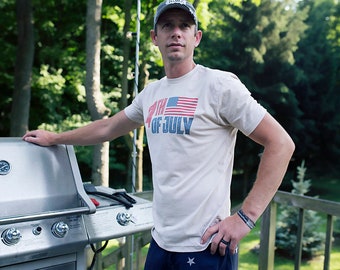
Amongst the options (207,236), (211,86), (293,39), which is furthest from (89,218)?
(293,39)

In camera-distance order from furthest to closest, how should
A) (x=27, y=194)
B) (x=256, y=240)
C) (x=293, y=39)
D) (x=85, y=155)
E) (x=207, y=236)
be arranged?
(x=293, y=39) < (x=85, y=155) < (x=256, y=240) < (x=27, y=194) < (x=207, y=236)

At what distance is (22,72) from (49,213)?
6585mm

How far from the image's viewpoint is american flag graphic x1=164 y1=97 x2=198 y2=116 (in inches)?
54.1

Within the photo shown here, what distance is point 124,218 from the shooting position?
180cm

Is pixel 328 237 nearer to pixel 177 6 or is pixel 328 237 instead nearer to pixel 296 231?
pixel 177 6

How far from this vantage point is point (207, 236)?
1.33 metres

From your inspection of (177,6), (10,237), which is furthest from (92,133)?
(177,6)

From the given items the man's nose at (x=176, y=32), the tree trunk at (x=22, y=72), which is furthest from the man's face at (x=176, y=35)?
the tree trunk at (x=22, y=72)

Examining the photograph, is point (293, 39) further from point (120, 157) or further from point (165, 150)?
point (165, 150)

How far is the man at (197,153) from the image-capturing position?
130 cm

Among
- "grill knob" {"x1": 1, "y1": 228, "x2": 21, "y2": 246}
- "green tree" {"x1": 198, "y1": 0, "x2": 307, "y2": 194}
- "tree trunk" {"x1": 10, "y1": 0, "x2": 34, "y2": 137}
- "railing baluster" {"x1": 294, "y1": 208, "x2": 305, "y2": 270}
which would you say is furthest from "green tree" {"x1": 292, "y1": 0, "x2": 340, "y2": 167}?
"grill knob" {"x1": 1, "y1": 228, "x2": 21, "y2": 246}

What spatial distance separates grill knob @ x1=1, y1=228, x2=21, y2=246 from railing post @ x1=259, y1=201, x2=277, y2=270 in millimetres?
1693

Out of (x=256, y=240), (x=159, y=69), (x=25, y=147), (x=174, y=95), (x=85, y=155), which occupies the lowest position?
(x=256, y=240)

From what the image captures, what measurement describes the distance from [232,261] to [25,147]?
3.39ft
